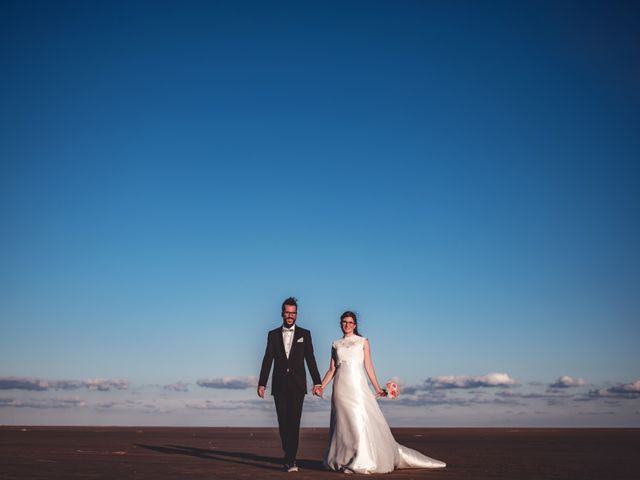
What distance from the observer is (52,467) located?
11930 mm

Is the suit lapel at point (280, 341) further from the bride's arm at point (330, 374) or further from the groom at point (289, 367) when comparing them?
the bride's arm at point (330, 374)

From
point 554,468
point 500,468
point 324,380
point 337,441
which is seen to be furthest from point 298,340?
point 554,468

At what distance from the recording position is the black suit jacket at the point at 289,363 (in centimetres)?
1210

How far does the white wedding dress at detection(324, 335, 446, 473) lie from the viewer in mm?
11500

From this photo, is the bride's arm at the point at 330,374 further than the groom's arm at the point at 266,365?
Yes

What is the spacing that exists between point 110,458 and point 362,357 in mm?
6106

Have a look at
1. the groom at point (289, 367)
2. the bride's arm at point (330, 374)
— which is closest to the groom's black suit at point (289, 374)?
the groom at point (289, 367)

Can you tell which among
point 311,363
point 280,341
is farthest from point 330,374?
point 280,341

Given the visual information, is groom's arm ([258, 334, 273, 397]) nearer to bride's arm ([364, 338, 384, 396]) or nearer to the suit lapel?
the suit lapel

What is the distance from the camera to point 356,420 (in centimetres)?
1184

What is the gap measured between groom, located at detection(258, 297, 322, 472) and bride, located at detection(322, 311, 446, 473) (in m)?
0.52

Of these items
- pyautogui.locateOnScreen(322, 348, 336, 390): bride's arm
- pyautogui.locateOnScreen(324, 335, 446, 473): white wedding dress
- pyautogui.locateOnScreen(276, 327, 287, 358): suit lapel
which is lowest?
pyautogui.locateOnScreen(324, 335, 446, 473): white wedding dress

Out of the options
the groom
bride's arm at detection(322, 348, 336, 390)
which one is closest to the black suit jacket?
the groom

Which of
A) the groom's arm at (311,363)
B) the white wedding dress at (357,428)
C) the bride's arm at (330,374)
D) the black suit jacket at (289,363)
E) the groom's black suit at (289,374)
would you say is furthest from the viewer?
the bride's arm at (330,374)
